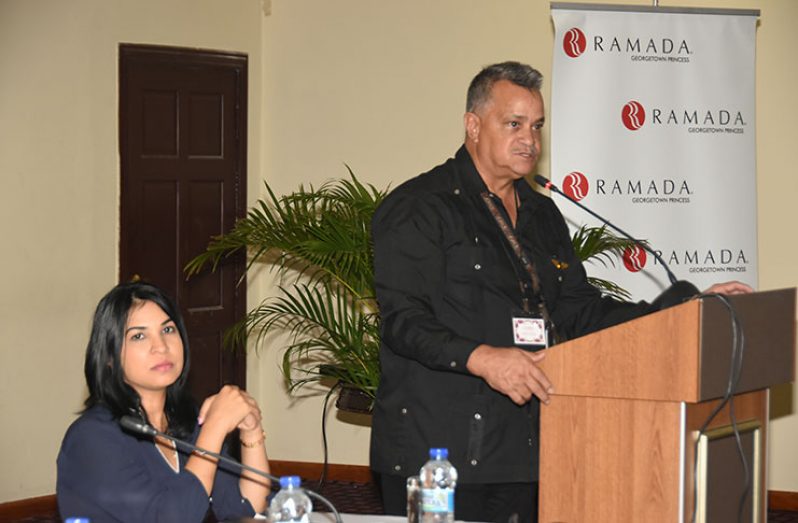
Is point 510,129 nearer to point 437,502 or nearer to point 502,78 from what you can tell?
point 502,78

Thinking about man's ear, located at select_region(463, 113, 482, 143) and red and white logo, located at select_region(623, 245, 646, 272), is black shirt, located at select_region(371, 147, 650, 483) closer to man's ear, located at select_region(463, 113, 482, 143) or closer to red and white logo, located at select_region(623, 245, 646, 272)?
man's ear, located at select_region(463, 113, 482, 143)

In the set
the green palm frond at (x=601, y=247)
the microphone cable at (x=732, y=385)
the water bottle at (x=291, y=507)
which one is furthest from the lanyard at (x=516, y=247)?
the green palm frond at (x=601, y=247)

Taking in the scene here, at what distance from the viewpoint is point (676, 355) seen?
297cm

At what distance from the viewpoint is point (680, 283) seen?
10.6 ft

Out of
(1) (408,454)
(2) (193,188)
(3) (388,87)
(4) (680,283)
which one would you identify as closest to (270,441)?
(2) (193,188)

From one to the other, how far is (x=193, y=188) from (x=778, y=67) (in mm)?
3463

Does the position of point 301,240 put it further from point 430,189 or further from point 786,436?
point 786,436

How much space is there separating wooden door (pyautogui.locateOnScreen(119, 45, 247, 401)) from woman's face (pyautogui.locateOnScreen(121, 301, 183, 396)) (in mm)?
3962

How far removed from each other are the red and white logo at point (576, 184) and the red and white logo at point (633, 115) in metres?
0.36

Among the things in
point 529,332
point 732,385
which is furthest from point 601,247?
→ point 732,385

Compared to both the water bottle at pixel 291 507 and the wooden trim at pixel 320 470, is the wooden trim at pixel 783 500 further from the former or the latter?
the water bottle at pixel 291 507

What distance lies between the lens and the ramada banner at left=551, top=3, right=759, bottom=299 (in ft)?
19.5

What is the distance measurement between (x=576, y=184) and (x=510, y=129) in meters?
2.44

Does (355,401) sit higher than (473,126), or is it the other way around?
(473,126)
